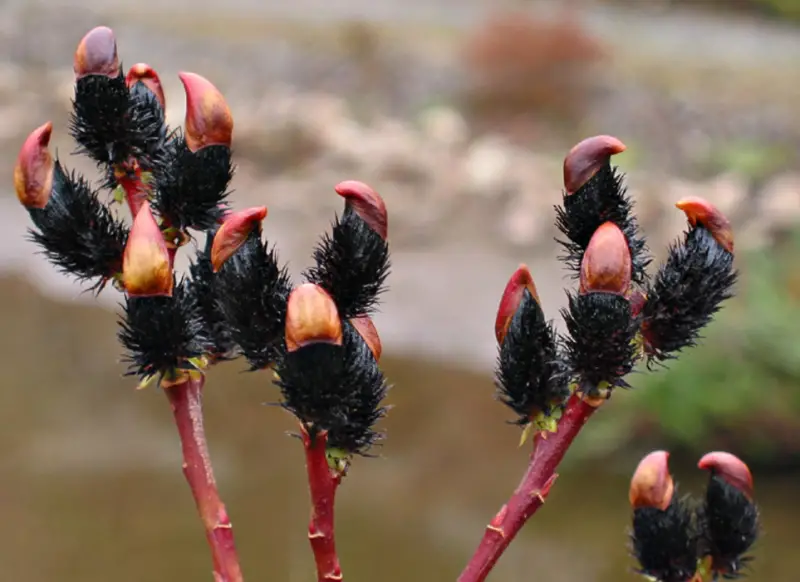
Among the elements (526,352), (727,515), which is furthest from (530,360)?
(727,515)

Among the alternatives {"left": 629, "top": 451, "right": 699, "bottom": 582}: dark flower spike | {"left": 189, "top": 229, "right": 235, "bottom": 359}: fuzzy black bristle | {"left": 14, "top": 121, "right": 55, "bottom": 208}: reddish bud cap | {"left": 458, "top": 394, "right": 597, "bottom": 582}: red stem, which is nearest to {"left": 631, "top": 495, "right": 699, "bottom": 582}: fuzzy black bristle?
{"left": 629, "top": 451, "right": 699, "bottom": 582}: dark flower spike

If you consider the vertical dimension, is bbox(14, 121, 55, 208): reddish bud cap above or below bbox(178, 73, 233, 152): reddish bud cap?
below

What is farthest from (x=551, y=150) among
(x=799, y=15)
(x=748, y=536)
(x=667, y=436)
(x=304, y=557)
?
(x=748, y=536)

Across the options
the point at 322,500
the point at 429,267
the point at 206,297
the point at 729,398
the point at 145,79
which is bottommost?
the point at 322,500

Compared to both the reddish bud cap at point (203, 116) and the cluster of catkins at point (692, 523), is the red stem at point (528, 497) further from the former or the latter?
the reddish bud cap at point (203, 116)

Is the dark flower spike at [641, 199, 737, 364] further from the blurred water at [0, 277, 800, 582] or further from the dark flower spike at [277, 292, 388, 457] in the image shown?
the blurred water at [0, 277, 800, 582]

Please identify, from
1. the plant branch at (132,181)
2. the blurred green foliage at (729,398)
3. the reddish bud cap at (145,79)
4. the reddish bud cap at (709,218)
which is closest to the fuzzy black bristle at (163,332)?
the plant branch at (132,181)

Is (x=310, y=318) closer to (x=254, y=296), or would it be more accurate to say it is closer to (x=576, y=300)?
(x=254, y=296)
